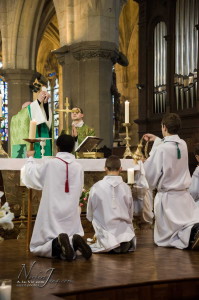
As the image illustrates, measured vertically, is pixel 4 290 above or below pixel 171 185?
below

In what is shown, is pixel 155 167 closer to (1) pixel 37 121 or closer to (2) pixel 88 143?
(2) pixel 88 143

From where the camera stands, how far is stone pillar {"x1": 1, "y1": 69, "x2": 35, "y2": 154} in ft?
60.3

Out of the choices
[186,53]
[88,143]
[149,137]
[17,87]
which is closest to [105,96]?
[186,53]

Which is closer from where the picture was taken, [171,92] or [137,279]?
[137,279]

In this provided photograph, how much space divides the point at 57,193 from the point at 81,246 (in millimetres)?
712

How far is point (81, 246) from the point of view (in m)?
5.63

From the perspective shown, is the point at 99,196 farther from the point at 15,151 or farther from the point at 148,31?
the point at 148,31

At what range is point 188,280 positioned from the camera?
4707 mm

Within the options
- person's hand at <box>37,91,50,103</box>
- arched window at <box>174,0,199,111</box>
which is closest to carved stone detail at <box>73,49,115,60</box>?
arched window at <box>174,0,199,111</box>

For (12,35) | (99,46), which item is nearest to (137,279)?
(99,46)

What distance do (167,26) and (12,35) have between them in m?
6.20

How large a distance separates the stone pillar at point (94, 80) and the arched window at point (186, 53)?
164 centimetres

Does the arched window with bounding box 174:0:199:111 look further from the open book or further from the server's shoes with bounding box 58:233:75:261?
the server's shoes with bounding box 58:233:75:261

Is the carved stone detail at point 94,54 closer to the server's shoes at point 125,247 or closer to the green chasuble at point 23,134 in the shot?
the green chasuble at point 23,134
